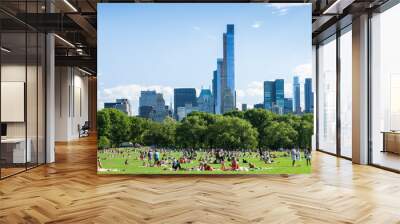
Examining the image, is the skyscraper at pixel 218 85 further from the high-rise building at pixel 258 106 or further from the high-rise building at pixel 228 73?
the high-rise building at pixel 258 106

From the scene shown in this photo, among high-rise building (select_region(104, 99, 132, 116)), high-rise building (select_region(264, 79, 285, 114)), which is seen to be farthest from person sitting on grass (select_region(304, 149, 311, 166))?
high-rise building (select_region(104, 99, 132, 116))

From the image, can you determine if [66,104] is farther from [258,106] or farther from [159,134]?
[258,106]

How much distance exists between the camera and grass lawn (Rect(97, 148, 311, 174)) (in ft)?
21.5

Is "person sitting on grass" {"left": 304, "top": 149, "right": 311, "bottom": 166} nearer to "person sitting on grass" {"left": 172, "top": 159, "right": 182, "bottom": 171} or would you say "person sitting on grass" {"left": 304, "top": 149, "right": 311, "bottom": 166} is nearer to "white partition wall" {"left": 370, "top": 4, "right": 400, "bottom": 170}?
"white partition wall" {"left": 370, "top": 4, "right": 400, "bottom": 170}

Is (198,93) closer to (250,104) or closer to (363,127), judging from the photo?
(250,104)

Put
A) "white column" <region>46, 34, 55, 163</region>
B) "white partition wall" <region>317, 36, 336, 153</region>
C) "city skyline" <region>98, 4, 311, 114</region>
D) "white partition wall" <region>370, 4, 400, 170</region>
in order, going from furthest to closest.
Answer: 1. "white partition wall" <region>317, 36, 336, 153</region>
2. "white column" <region>46, 34, 55, 163</region>
3. "white partition wall" <region>370, 4, 400, 170</region>
4. "city skyline" <region>98, 4, 311, 114</region>

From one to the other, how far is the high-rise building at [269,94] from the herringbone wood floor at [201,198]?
4.05 ft

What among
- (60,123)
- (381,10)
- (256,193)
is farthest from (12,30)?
(60,123)

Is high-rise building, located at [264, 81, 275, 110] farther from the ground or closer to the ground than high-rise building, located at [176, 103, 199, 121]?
farther from the ground

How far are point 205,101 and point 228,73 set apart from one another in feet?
2.05

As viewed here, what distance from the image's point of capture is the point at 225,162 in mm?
6602

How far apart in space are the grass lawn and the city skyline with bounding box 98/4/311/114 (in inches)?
34.7

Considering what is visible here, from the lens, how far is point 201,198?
497 centimetres

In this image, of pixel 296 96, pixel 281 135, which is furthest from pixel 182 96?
pixel 296 96
